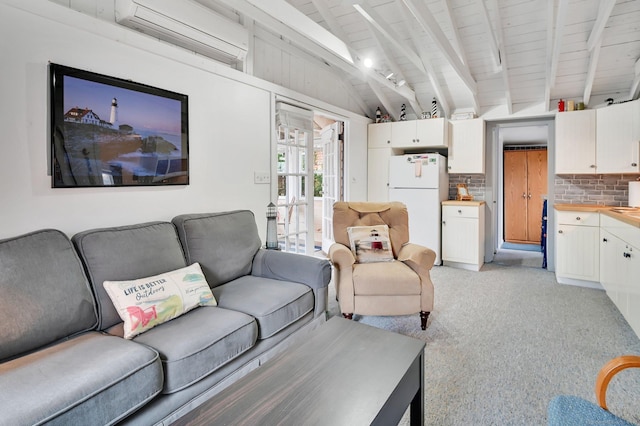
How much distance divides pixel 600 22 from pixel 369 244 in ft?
8.77

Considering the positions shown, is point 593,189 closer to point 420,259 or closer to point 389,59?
point 389,59

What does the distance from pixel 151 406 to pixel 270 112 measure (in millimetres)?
2694

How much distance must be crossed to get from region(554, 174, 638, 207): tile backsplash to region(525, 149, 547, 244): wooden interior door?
218cm

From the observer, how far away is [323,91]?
4.34 metres

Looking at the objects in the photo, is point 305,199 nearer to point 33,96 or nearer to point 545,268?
point 33,96

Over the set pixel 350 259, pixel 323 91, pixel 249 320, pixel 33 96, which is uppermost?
pixel 323 91

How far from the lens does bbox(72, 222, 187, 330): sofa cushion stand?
69.5 inches

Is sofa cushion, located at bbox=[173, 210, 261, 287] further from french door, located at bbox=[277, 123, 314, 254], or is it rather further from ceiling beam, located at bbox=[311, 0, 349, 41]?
ceiling beam, located at bbox=[311, 0, 349, 41]

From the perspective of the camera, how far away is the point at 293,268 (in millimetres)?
2480

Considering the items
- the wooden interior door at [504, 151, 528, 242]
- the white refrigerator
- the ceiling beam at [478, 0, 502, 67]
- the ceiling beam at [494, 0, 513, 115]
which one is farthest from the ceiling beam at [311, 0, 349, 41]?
the wooden interior door at [504, 151, 528, 242]

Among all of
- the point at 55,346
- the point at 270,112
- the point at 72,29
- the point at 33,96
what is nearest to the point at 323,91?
the point at 270,112

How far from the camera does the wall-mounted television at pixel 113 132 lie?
1.93 m

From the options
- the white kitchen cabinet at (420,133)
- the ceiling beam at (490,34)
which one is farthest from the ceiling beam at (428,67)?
the ceiling beam at (490,34)

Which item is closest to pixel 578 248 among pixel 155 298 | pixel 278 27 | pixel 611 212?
pixel 611 212
